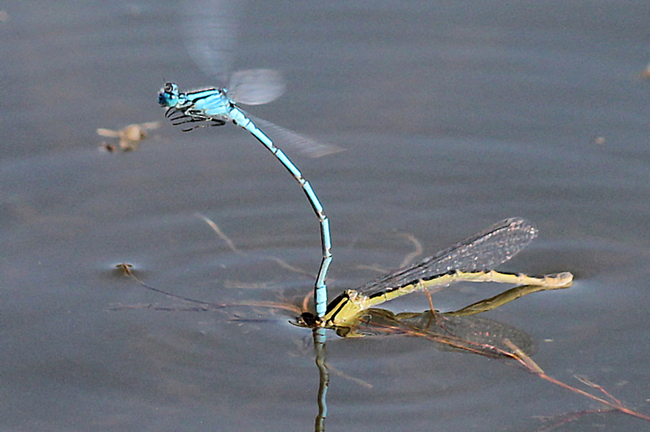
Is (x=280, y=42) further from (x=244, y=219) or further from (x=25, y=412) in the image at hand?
(x=25, y=412)

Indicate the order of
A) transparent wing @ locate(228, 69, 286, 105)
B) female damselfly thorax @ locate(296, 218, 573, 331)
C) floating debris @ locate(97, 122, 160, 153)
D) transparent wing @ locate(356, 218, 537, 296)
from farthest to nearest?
floating debris @ locate(97, 122, 160, 153) → transparent wing @ locate(356, 218, 537, 296) → female damselfly thorax @ locate(296, 218, 573, 331) → transparent wing @ locate(228, 69, 286, 105)

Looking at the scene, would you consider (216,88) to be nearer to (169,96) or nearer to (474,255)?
(169,96)

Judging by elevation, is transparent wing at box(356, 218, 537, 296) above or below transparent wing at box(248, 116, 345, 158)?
below

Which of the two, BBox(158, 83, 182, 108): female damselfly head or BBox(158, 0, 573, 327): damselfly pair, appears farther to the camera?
BBox(158, 0, 573, 327): damselfly pair

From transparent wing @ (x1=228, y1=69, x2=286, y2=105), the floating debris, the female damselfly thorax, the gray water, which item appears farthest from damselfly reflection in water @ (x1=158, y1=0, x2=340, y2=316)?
the floating debris

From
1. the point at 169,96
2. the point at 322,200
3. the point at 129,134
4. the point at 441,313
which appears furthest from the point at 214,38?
the point at 129,134

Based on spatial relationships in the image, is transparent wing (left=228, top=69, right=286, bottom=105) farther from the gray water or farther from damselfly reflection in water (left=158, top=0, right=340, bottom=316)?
the gray water
